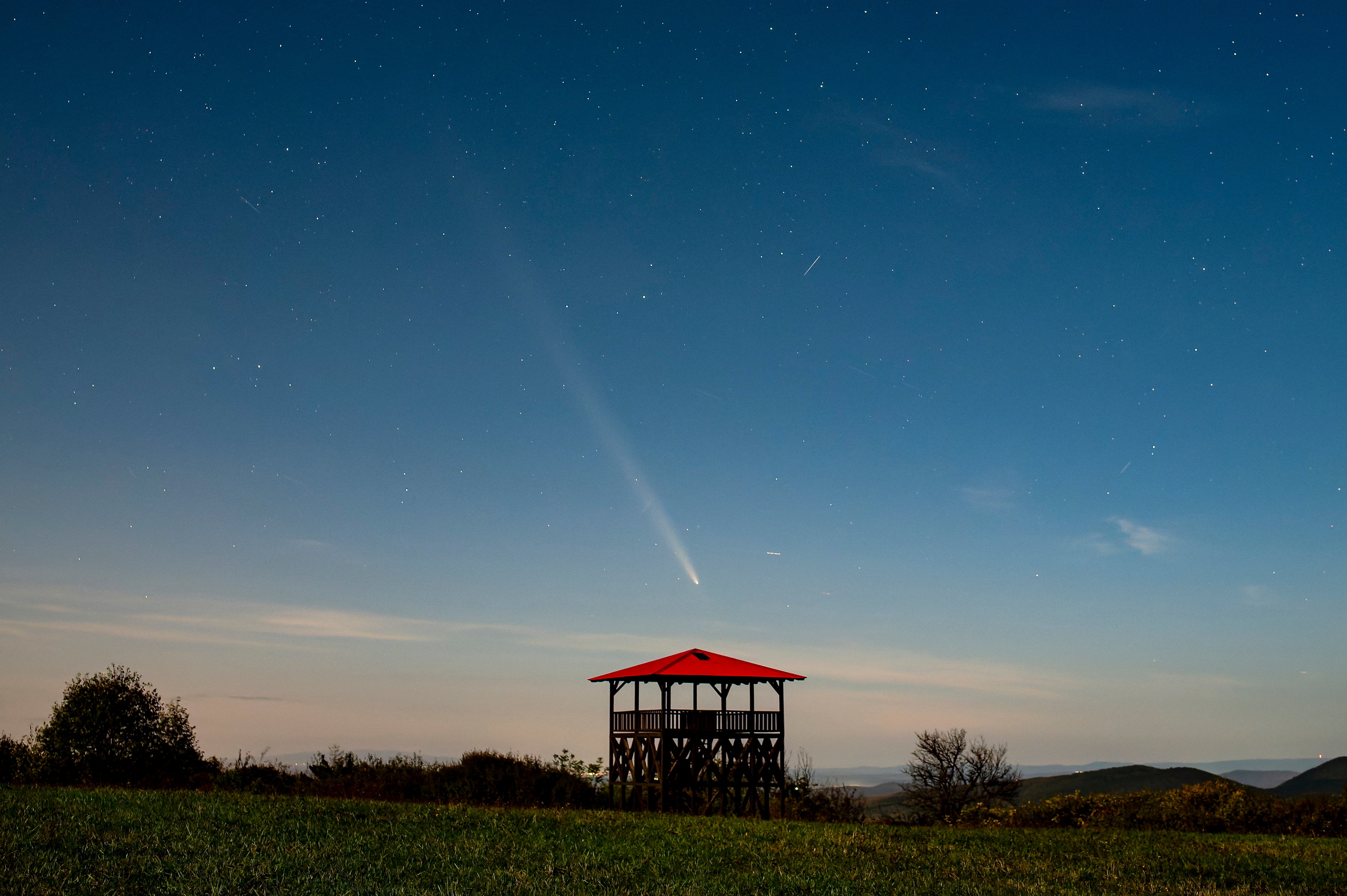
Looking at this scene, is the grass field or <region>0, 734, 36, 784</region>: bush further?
<region>0, 734, 36, 784</region>: bush

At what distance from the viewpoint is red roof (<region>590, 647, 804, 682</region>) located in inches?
→ 1225

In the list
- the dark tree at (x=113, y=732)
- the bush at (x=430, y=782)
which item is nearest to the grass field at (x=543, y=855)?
the bush at (x=430, y=782)

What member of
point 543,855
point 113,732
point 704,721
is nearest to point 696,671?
point 704,721

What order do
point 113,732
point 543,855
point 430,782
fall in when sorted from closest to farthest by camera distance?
point 543,855
point 430,782
point 113,732

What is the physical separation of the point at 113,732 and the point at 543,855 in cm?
3753

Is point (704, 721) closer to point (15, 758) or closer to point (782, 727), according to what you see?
point (782, 727)

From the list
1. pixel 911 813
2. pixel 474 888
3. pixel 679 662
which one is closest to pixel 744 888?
pixel 474 888

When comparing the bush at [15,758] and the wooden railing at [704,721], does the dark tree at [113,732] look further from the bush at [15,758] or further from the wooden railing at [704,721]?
the wooden railing at [704,721]

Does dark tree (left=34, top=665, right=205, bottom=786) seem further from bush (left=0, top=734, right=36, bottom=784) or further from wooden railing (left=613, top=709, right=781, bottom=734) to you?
wooden railing (left=613, top=709, right=781, bottom=734)

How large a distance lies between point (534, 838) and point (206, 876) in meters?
5.97

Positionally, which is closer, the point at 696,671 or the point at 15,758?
the point at 696,671

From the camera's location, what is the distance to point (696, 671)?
31.2m

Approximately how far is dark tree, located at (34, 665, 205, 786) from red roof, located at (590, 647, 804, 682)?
2222 centimetres

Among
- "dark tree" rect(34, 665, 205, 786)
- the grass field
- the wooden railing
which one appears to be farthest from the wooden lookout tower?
"dark tree" rect(34, 665, 205, 786)
